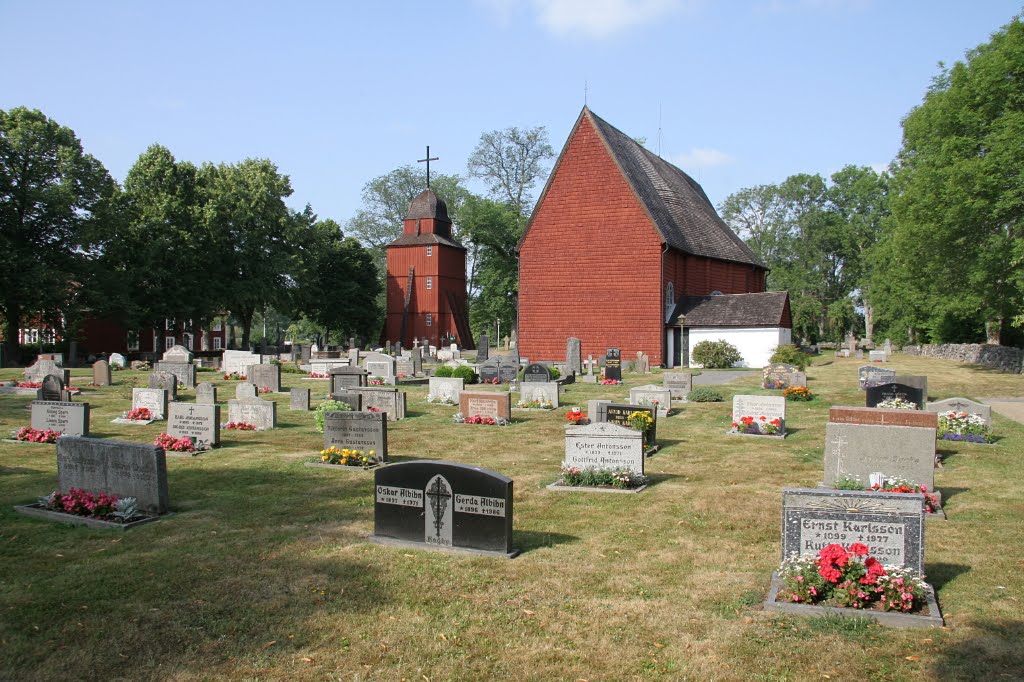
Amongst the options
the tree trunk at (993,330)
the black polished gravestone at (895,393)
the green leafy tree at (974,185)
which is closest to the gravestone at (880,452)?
the black polished gravestone at (895,393)

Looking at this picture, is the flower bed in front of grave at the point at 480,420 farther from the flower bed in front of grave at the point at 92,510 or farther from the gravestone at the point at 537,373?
the flower bed in front of grave at the point at 92,510

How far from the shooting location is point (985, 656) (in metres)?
5.80

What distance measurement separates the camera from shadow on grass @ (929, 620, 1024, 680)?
5.53 m

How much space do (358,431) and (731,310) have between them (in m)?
33.5

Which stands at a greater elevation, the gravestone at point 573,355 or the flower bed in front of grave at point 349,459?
the gravestone at point 573,355

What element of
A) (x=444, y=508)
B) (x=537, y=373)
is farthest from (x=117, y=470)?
(x=537, y=373)

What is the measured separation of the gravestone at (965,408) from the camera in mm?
16375

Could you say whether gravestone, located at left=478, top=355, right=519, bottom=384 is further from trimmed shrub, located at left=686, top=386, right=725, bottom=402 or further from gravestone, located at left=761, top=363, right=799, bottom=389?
gravestone, located at left=761, top=363, right=799, bottom=389

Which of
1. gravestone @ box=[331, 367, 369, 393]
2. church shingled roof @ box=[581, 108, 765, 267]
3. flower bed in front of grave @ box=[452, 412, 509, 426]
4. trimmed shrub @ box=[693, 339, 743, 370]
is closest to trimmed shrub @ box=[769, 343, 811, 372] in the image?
trimmed shrub @ box=[693, 339, 743, 370]

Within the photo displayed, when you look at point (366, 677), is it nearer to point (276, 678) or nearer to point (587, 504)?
point (276, 678)

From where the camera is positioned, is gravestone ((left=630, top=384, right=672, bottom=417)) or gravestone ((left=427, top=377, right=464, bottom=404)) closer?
gravestone ((left=630, top=384, right=672, bottom=417))

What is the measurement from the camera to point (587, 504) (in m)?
10.8

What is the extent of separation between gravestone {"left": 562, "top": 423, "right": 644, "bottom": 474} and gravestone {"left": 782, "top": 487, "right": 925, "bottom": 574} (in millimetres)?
4539

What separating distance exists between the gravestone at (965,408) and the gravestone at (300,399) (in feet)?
52.2
